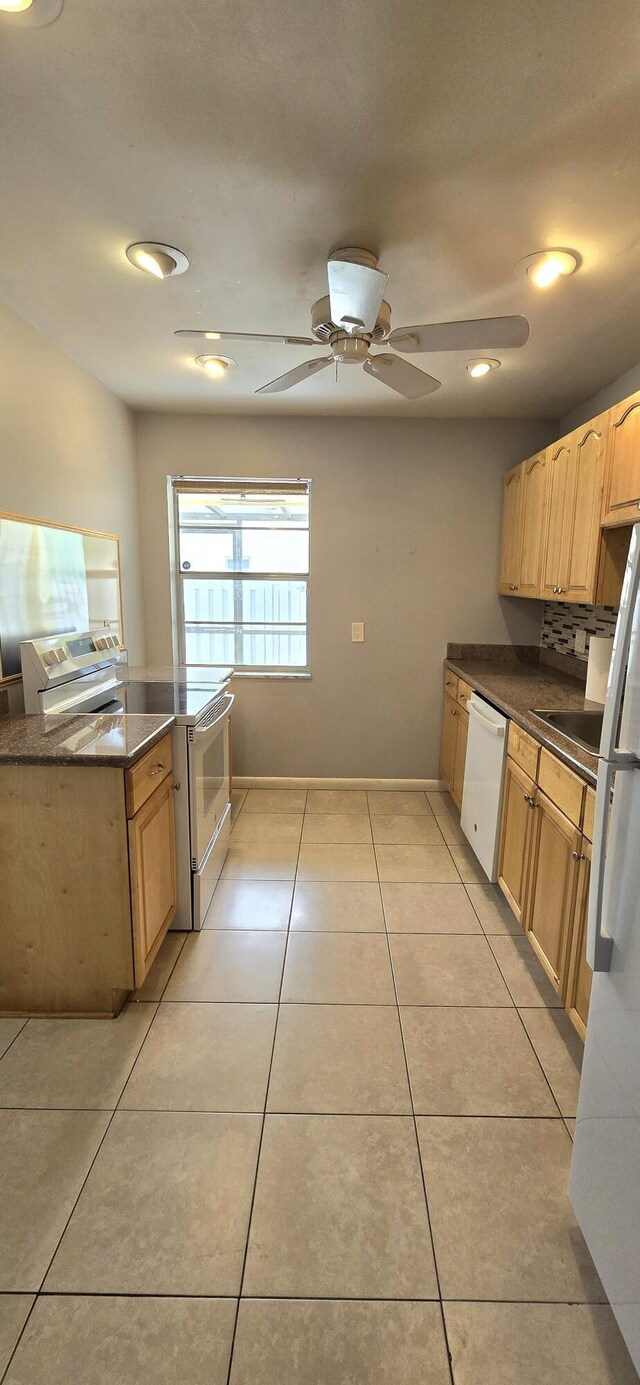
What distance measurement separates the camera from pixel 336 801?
3.85m

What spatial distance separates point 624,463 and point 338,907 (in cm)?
210

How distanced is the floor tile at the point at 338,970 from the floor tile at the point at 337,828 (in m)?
0.88

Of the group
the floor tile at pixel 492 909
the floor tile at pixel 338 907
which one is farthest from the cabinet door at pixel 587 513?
the floor tile at pixel 338 907

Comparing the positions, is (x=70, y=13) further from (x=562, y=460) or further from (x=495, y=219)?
(x=562, y=460)

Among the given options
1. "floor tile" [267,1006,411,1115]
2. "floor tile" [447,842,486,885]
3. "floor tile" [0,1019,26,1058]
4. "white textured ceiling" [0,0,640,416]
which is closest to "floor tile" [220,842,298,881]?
"floor tile" [447,842,486,885]

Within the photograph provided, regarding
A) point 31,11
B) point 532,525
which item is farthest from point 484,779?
point 31,11

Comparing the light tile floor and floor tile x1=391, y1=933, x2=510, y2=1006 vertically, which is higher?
floor tile x1=391, y1=933, x2=510, y2=1006

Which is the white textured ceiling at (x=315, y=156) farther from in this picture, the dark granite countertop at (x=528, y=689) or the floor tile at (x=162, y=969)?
the floor tile at (x=162, y=969)

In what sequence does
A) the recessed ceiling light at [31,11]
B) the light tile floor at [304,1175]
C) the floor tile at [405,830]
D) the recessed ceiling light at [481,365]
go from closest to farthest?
the recessed ceiling light at [31,11] → the light tile floor at [304,1175] → the recessed ceiling light at [481,365] → the floor tile at [405,830]

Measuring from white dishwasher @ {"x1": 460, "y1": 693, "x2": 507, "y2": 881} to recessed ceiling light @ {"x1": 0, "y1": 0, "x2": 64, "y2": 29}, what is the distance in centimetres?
235

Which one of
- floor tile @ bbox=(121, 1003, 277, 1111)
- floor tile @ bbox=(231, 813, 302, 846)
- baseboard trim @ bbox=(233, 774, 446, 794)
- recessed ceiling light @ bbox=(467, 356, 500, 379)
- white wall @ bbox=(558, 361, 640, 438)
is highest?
recessed ceiling light @ bbox=(467, 356, 500, 379)

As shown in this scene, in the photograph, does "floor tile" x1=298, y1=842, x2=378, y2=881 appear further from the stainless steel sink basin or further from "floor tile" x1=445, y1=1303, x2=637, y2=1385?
"floor tile" x1=445, y1=1303, x2=637, y2=1385

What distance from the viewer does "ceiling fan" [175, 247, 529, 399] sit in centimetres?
151

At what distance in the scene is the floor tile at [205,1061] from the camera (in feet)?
5.42
